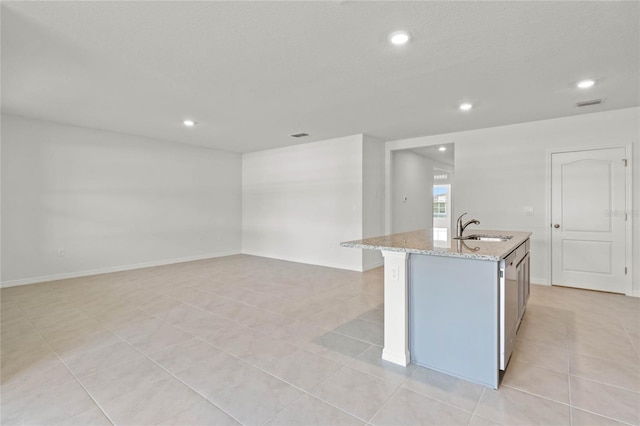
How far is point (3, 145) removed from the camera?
4.63 meters

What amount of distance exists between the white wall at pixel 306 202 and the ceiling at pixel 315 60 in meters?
1.53

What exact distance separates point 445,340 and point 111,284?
483 centimetres

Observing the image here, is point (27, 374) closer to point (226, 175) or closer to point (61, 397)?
point (61, 397)

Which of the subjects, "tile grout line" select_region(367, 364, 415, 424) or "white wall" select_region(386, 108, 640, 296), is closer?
"tile grout line" select_region(367, 364, 415, 424)

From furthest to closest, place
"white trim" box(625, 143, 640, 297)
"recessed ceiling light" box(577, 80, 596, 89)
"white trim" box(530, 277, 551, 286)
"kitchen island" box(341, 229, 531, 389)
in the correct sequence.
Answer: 1. "white trim" box(530, 277, 551, 286)
2. "white trim" box(625, 143, 640, 297)
3. "recessed ceiling light" box(577, 80, 596, 89)
4. "kitchen island" box(341, 229, 531, 389)

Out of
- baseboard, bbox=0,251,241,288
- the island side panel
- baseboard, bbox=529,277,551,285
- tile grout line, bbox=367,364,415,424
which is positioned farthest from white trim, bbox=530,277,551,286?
baseboard, bbox=0,251,241,288

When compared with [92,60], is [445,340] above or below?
below

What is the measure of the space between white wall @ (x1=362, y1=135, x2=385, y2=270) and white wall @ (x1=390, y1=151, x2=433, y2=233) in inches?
13.6

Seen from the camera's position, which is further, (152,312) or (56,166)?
(56,166)

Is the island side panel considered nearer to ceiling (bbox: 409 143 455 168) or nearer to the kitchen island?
the kitchen island

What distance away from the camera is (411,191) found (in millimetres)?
7477

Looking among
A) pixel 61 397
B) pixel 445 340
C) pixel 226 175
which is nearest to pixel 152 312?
pixel 61 397

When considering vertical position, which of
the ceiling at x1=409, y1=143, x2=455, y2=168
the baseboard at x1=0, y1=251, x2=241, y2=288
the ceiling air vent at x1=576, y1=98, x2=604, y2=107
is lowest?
the baseboard at x1=0, y1=251, x2=241, y2=288

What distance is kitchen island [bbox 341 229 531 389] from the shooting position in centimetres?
211
